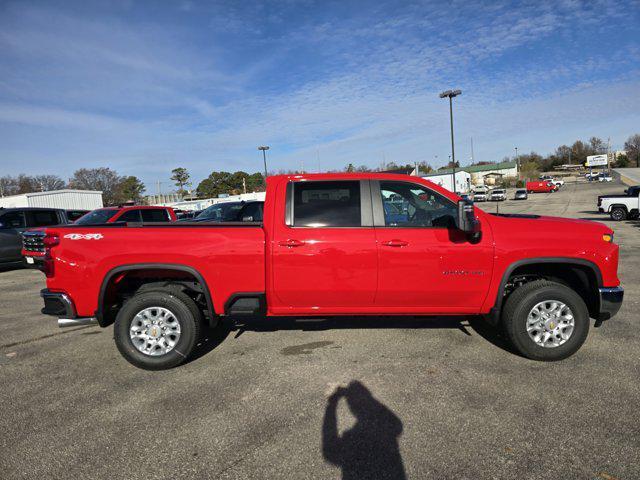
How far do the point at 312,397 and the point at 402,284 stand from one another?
1.37m

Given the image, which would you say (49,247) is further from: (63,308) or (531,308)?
(531,308)

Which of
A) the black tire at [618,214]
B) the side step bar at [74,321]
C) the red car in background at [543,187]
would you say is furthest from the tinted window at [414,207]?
the red car in background at [543,187]

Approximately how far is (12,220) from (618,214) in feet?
78.8

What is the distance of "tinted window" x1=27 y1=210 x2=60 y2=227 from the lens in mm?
11329

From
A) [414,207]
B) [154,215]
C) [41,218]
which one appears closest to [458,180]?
[154,215]

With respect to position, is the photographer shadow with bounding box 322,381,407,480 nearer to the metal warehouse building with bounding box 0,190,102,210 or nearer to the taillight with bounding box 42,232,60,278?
the taillight with bounding box 42,232,60,278

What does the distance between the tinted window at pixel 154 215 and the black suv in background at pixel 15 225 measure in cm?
279

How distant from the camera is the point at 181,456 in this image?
275 cm

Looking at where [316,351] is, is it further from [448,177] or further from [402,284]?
[448,177]

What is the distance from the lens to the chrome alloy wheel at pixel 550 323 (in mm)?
3973

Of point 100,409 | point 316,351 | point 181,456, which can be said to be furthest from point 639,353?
point 100,409

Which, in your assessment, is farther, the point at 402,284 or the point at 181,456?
the point at 402,284

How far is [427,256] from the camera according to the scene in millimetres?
3898

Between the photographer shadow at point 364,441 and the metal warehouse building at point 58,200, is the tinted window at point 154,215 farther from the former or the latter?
the metal warehouse building at point 58,200
